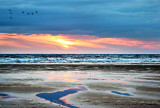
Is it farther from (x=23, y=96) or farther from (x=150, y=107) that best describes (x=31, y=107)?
(x=150, y=107)

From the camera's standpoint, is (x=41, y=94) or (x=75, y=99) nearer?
(x=75, y=99)

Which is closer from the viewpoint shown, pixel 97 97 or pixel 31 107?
pixel 31 107

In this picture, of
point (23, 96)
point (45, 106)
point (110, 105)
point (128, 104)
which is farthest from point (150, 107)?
point (23, 96)

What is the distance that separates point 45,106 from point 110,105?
2.55 m

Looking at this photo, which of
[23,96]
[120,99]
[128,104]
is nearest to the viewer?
[128,104]

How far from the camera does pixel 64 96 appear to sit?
1043cm

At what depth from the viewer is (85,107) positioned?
27.0 feet

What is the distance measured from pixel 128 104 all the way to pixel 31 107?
3.82 metres

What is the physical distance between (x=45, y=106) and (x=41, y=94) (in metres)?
2.59

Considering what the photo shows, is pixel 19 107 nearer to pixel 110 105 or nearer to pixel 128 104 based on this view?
pixel 110 105

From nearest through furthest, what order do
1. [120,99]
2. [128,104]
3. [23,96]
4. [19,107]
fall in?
[19,107]
[128,104]
[120,99]
[23,96]

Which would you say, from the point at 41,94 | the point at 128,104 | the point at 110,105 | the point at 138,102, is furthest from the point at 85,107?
the point at 41,94

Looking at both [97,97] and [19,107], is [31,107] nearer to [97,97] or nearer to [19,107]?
[19,107]

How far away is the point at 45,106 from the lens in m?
8.35
